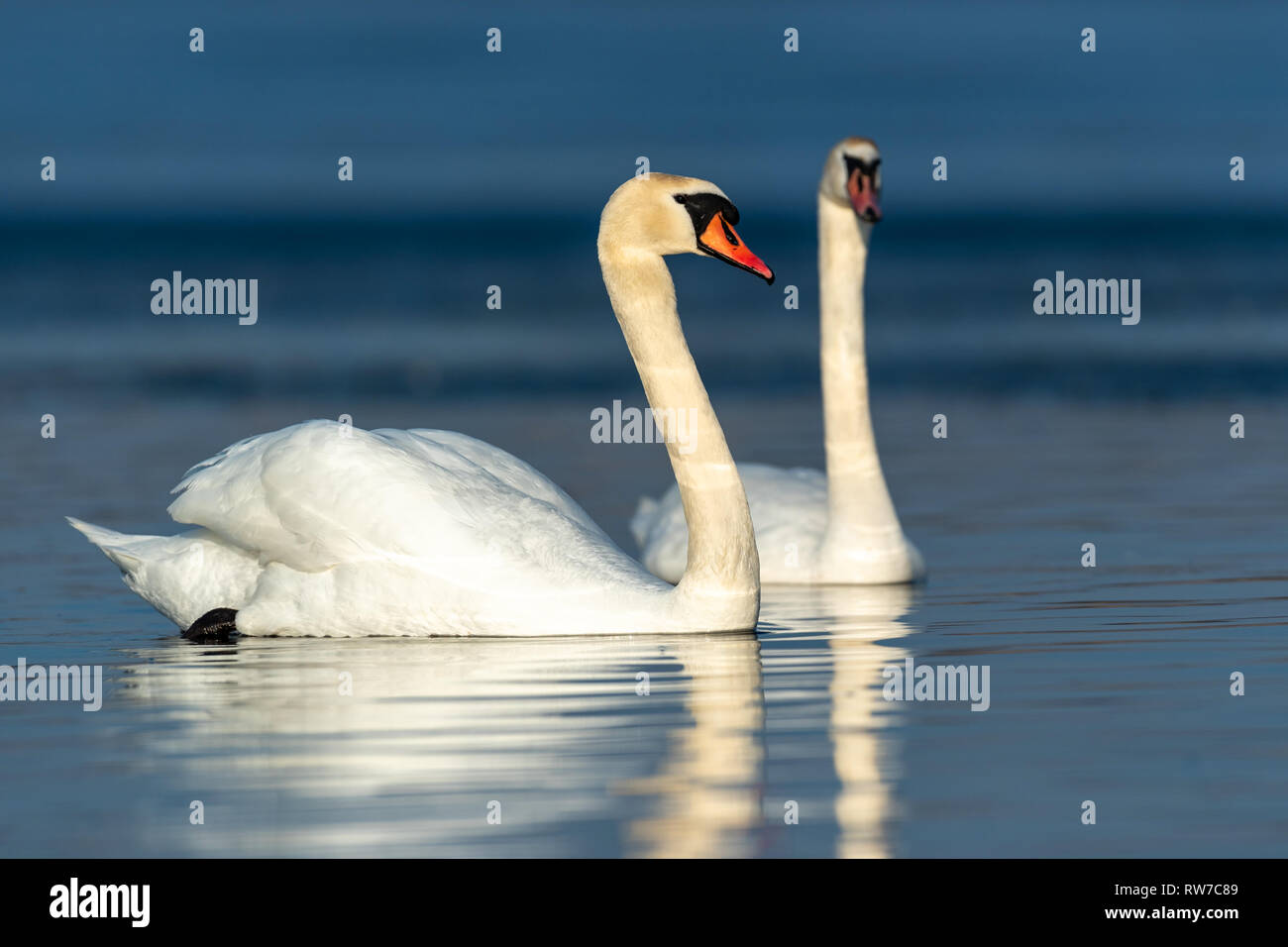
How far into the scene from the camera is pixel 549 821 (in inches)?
255

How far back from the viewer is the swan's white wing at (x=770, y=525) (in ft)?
40.2

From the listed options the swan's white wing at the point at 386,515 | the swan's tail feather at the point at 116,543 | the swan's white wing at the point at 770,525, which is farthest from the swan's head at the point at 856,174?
the swan's tail feather at the point at 116,543

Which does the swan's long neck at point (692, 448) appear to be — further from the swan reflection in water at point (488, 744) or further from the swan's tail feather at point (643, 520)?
the swan's tail feather at point (643, 520)

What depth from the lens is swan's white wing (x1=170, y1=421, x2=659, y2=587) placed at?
9.74 m

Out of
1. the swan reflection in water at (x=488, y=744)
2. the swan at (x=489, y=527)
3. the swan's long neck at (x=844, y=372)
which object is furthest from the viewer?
the swan's long neck at (x=844, y=372)

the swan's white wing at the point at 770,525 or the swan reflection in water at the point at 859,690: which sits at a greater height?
the swan's white wing at the point at 770,525

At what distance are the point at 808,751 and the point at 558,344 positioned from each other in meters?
21.1

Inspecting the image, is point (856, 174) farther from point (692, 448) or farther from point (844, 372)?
point (692, 448)

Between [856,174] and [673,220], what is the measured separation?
9.14 feet

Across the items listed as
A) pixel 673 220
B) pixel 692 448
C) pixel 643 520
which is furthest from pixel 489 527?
pixel 643 520

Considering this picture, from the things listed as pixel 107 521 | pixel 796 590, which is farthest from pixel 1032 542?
pixel 107 521

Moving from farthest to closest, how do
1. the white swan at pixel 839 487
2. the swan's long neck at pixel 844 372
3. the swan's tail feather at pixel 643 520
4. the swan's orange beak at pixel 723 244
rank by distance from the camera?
the swan's tail feather at pixel 643 520, the swan's long neck at pixel 844 372, the white swan at pixel 839 487, the swan's orange beak at pixel 723 244

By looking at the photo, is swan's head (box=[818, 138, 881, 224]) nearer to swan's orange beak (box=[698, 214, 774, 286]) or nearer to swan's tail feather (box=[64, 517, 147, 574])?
swan's orange beak (box=[698, 214, 774, 286])
